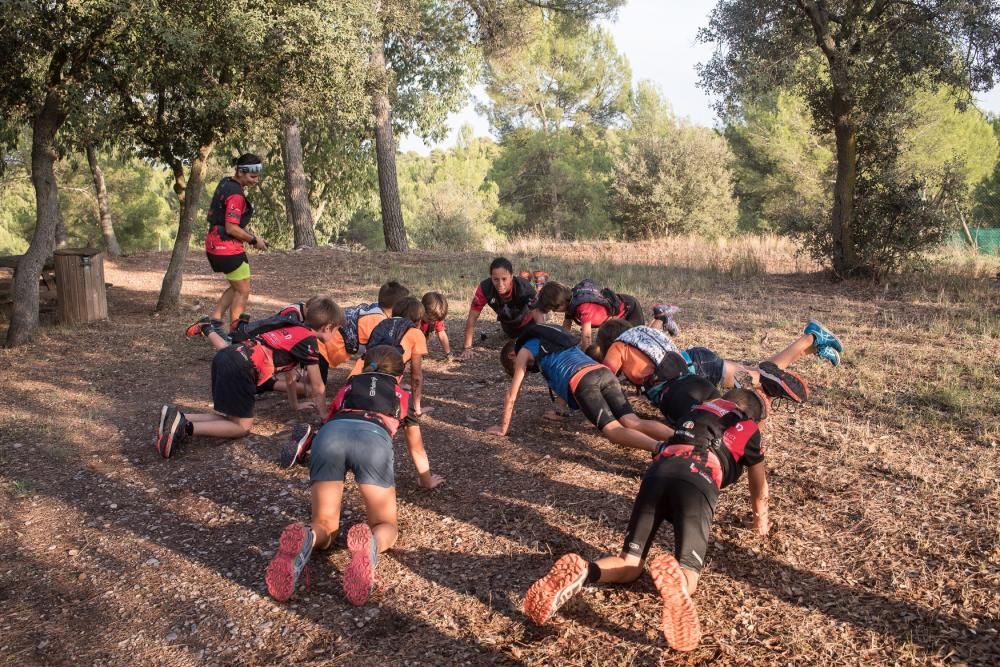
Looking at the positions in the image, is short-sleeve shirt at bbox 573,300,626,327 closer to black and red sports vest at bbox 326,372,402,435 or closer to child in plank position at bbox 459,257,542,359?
child in plank position at bbox 459,257,542,359

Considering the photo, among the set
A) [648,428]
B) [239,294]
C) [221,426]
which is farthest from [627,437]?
[239,294]

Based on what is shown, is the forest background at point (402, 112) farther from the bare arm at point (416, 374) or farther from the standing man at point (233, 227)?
the bare arm at point (416, 374)

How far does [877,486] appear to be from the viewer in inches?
185

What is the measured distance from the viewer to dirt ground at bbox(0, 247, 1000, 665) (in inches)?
132

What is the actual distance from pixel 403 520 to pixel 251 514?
0.98 m

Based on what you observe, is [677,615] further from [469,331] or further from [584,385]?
[469,331]

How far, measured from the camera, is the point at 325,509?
4.02m

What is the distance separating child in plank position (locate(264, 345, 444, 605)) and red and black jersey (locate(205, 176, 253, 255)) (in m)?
4.20

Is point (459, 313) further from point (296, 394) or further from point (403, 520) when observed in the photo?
point (403, 520)

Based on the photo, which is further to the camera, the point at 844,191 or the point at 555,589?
the point at 844,191

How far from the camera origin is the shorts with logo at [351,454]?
3932mm

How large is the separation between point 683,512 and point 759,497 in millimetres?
881

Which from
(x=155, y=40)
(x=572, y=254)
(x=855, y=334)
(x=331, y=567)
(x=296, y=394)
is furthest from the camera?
(x=572, y=254)

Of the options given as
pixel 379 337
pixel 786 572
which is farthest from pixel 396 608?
→ pixel 379 337
